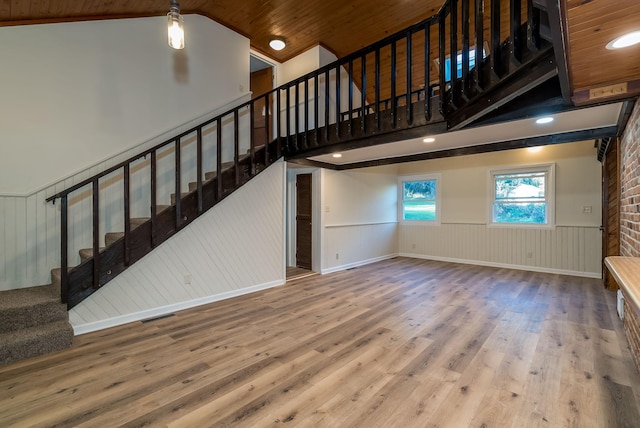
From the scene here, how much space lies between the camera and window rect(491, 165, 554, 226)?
18.0ft

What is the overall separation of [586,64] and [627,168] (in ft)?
5.96

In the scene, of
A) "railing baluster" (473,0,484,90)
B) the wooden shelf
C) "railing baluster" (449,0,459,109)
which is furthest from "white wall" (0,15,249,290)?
the wooden shelf

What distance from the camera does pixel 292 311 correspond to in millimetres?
3510

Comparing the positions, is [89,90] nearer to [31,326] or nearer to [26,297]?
[26,297]

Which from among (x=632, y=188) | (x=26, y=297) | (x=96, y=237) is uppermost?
(x=632, y=188)

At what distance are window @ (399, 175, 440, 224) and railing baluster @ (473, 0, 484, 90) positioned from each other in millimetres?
4655

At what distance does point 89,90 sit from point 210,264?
2.47 m

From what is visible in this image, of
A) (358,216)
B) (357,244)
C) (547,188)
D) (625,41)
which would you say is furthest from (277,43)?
(547,188)

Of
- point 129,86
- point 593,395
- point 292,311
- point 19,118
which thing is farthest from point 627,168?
point 19,118

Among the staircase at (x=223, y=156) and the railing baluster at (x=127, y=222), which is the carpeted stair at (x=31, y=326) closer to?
the staircase at (x=223, y=156)

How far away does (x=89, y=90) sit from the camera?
336cm

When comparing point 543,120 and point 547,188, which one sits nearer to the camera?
point 543,120

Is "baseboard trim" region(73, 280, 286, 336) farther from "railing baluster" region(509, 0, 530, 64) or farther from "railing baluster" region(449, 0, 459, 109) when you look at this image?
"railing baluster" region(509, 0, 530, 64)

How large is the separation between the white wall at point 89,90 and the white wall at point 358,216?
2.79 metres
